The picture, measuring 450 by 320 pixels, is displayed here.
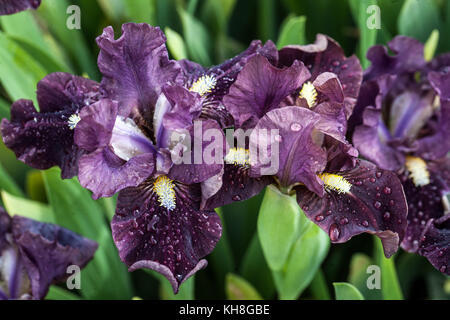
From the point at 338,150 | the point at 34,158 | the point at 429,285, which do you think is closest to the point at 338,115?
the point at 338,150

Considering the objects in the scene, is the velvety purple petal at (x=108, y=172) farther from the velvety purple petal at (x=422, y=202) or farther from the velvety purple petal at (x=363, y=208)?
the velvety purple petal at (x=422, y=202)

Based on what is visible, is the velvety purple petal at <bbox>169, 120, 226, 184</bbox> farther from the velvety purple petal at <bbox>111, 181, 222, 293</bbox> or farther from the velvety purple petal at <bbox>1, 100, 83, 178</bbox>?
the velvety purple petal at <bbox>1, 100, 83, 178</bbox>

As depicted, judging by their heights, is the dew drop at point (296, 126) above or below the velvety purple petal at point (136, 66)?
below

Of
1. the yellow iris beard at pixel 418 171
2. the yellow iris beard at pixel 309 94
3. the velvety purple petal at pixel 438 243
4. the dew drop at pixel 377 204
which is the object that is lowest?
the velvety purple petal at pixel 438 243

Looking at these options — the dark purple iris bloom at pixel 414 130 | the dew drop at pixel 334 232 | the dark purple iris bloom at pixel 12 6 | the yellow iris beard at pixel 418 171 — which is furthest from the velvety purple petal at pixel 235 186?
the dark purple iris bloom at pixel 12 6

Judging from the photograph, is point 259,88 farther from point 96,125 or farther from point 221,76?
point 96,125

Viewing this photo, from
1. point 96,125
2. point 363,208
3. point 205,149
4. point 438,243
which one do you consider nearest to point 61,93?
point 96,125
